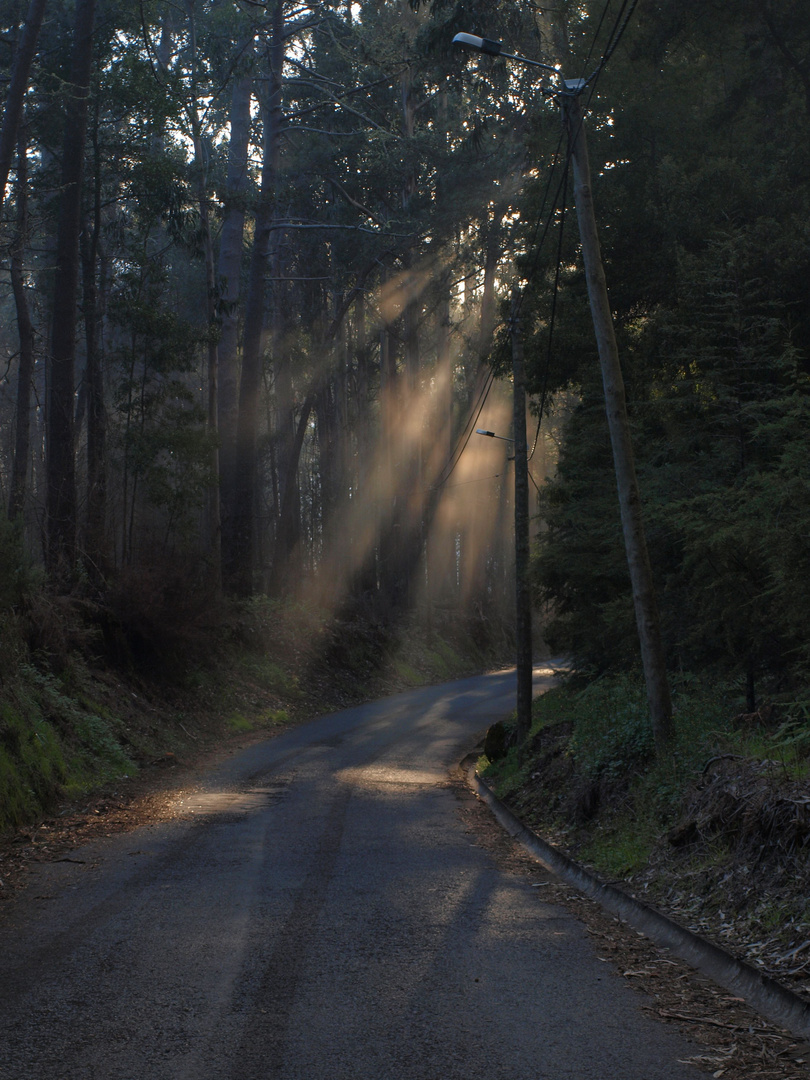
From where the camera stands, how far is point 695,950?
23.0 feet

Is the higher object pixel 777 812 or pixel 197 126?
pixel 197 126

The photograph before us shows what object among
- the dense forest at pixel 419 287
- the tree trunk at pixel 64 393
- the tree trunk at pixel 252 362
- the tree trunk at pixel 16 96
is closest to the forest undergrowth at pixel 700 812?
the dense forest at pixel 419 287

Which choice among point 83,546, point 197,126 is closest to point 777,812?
point 83,546

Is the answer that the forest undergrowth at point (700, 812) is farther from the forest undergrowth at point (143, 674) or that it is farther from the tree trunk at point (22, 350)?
the tree trunk at point (22, 350)

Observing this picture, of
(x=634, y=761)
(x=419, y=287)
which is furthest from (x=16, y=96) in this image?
(x=419, y=287)

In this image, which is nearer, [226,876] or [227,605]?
[226,876]

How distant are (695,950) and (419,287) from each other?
39772 millimetres

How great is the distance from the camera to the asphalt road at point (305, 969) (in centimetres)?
499

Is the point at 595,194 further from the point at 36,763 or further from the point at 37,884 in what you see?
the point at 37,884

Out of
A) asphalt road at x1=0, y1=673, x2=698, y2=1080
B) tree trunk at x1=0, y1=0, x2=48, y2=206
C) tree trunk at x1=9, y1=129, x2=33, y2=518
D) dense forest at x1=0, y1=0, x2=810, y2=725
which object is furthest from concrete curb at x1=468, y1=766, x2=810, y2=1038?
tree trunk at x1=9, y1=129, x2=33, y2=518

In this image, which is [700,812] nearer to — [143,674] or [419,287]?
[143,674]

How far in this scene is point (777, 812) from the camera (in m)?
7.77

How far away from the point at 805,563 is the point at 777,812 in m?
3.93

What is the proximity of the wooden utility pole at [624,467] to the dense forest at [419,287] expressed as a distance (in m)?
0.99
